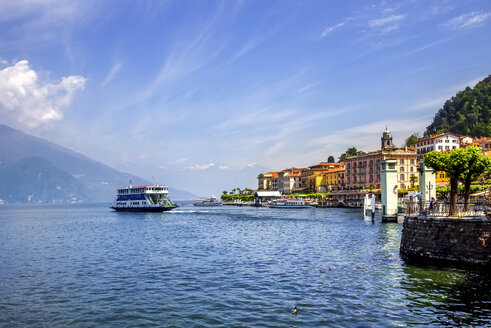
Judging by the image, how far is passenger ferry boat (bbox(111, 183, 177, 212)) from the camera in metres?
117

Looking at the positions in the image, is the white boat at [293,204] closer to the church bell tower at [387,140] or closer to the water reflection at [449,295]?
the church bell tower at [387,140]

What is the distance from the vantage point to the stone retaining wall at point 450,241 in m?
22.5

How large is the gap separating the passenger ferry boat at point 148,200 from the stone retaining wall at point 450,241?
312 ft

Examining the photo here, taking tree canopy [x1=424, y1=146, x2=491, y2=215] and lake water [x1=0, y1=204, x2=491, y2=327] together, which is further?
tree canopy [x1=424, y1=146, x2=491, y2=215]

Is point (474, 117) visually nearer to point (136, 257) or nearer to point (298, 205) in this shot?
point (298, 205)

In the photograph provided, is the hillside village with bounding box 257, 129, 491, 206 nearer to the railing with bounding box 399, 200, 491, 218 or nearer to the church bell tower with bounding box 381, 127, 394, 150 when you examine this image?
the church bell tower with bounding box 381, 127, 394, 150

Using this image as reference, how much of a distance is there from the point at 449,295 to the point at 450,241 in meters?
6.22

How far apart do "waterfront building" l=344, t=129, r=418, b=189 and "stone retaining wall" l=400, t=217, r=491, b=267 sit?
368ft

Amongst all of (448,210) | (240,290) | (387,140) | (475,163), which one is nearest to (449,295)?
(240,290)

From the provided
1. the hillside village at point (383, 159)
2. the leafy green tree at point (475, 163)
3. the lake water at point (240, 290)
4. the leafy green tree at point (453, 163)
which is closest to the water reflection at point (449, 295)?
the lake water at point (240, 290)

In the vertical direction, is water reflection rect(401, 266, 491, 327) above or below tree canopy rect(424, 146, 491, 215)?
below

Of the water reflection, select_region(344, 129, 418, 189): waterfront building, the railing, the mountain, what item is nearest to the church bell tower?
select_region(344, 129, 418, 189): waterfront building

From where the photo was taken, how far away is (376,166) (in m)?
143

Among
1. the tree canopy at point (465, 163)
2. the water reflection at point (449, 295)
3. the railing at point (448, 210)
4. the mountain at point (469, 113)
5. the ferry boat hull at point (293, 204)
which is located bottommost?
the water reflection at point (449, 295)
